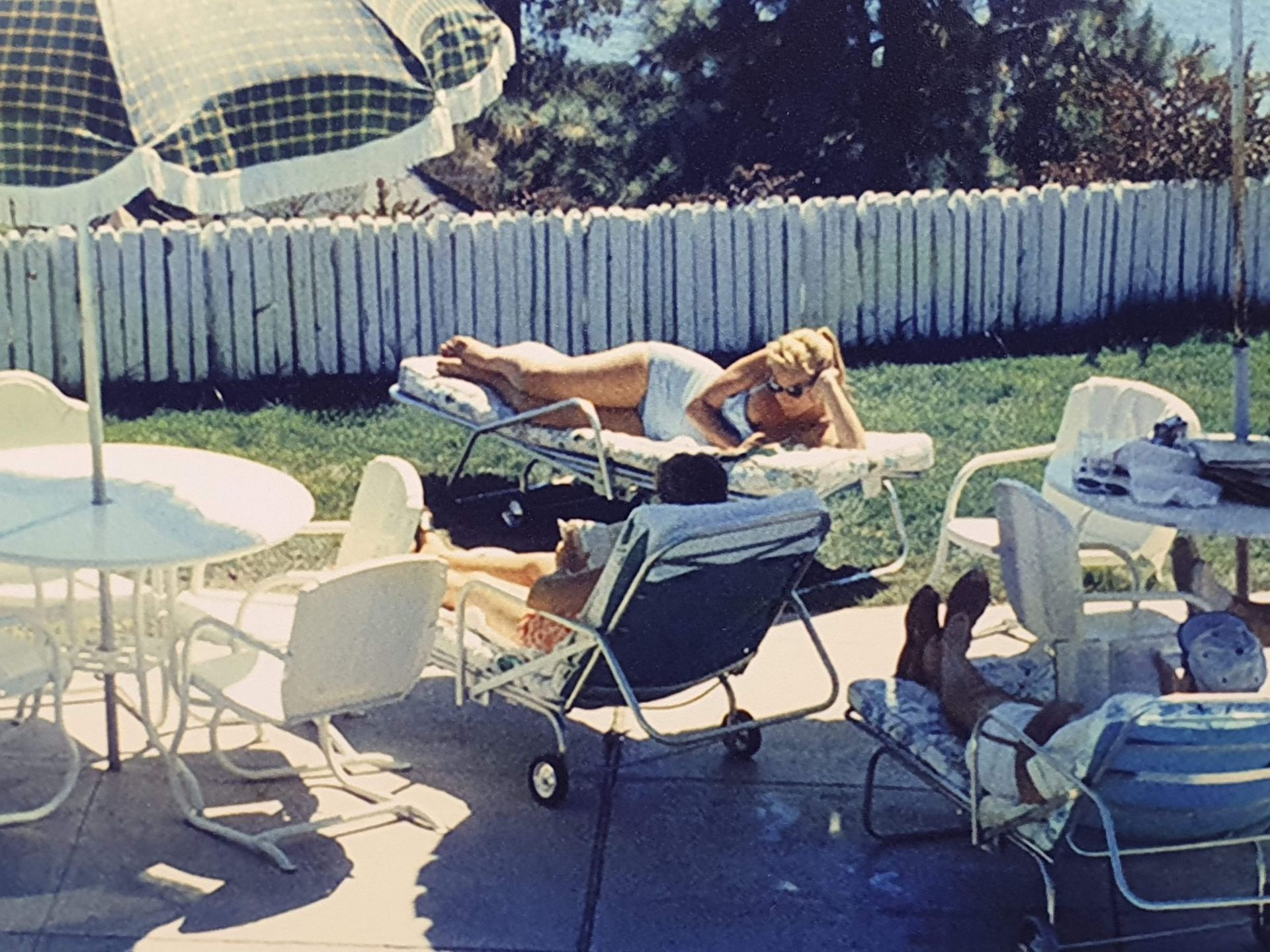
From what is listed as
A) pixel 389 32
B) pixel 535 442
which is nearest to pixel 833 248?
pixel 535 442

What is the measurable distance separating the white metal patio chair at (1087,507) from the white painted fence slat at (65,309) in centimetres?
614

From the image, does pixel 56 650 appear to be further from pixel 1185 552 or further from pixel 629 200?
pixel 629 200

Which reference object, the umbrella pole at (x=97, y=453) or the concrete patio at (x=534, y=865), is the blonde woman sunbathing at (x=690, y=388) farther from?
the umbrella pole at (x=97, y=453)

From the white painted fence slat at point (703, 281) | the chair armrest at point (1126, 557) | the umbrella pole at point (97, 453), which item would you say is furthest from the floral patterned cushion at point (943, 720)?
the white painted fence slat at point (703, 281)

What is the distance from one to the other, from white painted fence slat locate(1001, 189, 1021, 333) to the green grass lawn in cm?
85

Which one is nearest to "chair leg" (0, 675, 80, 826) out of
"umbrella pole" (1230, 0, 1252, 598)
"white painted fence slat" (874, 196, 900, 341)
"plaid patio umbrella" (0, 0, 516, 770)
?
"plaid patio umbrella" (0, 0, 516, 770)

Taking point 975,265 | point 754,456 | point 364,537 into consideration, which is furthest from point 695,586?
point 975,265

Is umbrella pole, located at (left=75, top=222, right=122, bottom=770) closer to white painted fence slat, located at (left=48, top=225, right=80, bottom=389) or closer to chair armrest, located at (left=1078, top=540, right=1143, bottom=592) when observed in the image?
chair armrest, located at (left=1078, top=540, right=1143, bottom=592)

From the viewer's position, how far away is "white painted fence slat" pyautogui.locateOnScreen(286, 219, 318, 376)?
11914 millimetres

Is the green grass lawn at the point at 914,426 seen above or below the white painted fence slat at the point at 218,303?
below

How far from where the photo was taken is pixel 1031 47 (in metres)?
17.2

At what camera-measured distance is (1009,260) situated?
13055 millimetres

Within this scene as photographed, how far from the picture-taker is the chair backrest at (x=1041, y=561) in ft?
19.0

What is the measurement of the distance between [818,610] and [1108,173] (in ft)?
24.1
